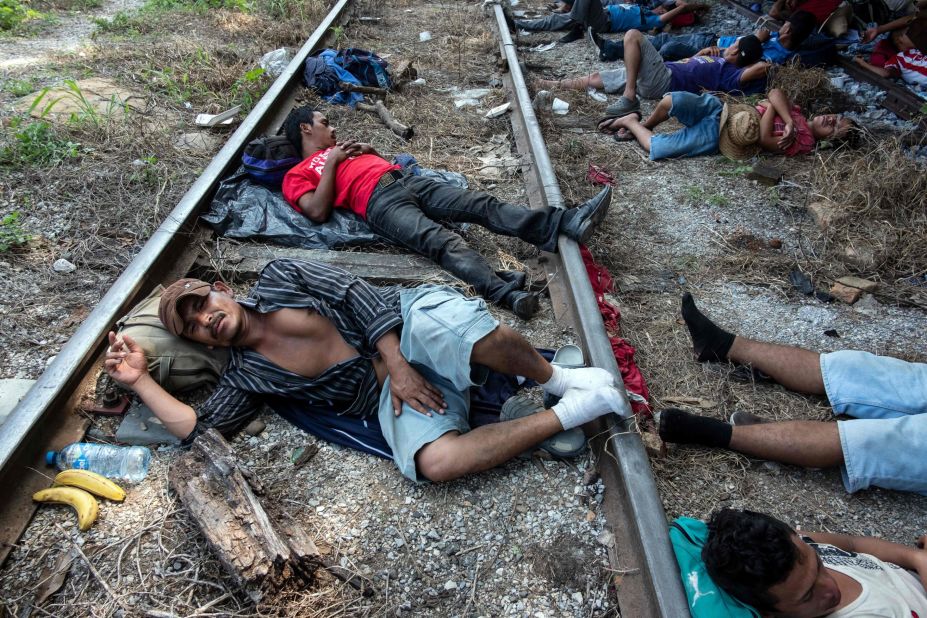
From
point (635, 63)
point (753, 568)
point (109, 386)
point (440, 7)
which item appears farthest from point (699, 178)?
A: point (440, 7)

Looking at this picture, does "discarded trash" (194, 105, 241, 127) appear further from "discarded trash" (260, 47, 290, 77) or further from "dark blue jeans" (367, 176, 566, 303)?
"dark blue jeans" (367, 176, 566, 303)

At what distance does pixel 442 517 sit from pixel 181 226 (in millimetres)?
2428

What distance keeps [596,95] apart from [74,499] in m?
5.72

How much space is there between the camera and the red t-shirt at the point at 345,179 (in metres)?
3.82

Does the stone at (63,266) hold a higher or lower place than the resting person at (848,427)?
lower

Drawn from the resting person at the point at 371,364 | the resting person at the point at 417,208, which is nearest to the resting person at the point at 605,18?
the resting person at the point at 417,208

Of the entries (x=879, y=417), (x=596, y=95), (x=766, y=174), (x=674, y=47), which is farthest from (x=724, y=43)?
(x=879, y=417)

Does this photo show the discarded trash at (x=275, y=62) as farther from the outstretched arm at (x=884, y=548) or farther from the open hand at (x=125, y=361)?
the outstretched arm at (x=884, y=548)

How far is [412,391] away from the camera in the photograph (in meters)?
2.39

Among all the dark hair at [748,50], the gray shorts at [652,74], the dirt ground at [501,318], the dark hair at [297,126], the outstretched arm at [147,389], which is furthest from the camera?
the gray shorts at [652,74]

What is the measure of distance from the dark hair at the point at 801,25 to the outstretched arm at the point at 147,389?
22.0 ft

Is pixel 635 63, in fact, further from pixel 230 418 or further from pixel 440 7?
pixel 230 418

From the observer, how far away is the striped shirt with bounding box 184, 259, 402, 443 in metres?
2.52

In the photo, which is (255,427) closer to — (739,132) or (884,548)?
(884,548)
